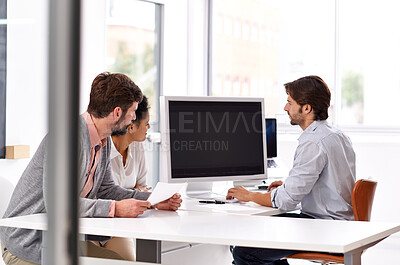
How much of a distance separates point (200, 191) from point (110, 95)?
3.27 ft

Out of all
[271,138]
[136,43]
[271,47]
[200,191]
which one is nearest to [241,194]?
[200,191]

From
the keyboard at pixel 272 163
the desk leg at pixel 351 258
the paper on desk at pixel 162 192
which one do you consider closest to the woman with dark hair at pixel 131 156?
the paper on desk at pixel 162 192

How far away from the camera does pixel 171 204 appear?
2.63 m

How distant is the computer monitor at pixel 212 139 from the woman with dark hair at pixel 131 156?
25 centimetres

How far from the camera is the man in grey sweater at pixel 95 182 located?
2.21 meters

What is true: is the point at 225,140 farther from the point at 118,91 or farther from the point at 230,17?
the point at 230,17

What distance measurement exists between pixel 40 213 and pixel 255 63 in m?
4.00

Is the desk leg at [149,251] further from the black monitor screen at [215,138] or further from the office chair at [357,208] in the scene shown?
the office chair at [357,208]

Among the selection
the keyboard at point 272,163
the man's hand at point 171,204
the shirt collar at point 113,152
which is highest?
the shirt collar at point 113,152

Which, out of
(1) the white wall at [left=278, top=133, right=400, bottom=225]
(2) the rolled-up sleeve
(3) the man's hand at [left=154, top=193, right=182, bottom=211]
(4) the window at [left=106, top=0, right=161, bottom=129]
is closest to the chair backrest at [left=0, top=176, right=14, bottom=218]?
(3) the man's hand at [left=154, top=193, right=182, bottom=211]

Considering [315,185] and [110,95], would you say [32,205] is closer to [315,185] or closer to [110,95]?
[110,95]

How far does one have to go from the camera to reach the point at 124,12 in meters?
5.18

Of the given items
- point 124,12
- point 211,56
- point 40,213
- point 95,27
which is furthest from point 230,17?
point 40,213

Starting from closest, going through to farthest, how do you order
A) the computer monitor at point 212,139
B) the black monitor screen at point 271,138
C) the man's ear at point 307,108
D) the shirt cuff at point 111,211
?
the shirt cuff at point 111,211
the computer monitor at point 212,139
the man's ear at point 307,108
the black monitor screen at point 271,138
